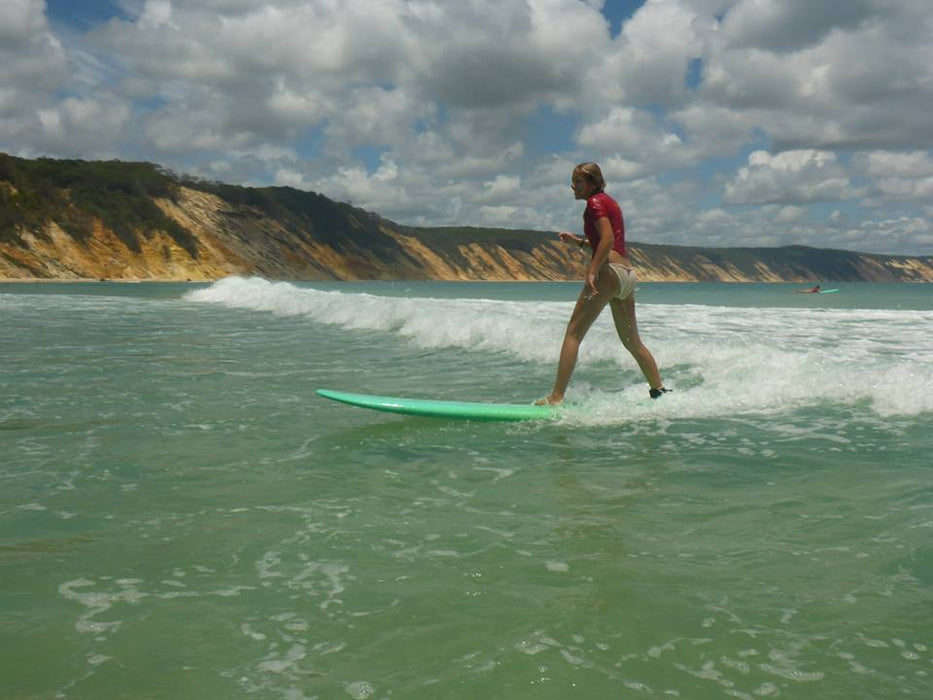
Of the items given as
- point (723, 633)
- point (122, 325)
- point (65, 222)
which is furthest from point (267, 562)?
point (65, 222)

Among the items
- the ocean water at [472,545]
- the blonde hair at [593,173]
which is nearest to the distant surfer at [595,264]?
the blonde hair at [593,173]

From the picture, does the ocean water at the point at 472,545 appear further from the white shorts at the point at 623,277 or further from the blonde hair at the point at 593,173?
the blonde hair at the point at 593,173

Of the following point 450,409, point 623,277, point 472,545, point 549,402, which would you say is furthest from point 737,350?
point 472,545

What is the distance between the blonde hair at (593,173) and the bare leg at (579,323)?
2.70ft

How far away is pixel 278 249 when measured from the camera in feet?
313

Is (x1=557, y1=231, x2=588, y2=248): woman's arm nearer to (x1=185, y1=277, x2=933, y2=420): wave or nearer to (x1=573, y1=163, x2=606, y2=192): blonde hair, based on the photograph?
(x1=573, y1=163, x2=606, y2=192): blonde hair

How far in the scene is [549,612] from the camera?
9.12 ft

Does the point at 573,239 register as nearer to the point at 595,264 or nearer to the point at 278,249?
the point at 595,264

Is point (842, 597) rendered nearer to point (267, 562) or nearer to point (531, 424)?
point (267, 562)

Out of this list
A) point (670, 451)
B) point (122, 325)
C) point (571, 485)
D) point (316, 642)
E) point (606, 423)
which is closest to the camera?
point (316, 642)

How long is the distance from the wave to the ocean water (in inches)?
3.0

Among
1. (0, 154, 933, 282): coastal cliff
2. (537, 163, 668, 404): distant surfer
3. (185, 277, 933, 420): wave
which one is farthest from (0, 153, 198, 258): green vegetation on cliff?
(537, 163, 668, 404): distant surfer

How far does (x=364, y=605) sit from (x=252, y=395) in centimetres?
517

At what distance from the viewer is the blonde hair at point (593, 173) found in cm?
669
